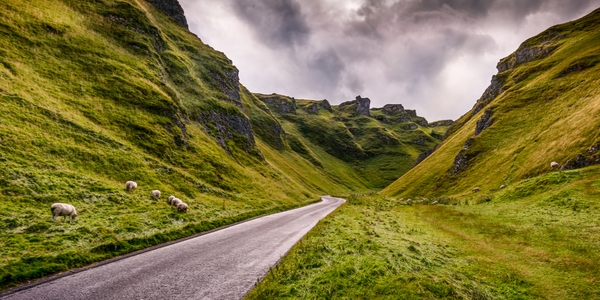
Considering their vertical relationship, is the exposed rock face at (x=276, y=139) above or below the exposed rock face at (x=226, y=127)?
above

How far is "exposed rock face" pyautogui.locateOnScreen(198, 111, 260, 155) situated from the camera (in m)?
55.7

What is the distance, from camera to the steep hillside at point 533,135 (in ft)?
114

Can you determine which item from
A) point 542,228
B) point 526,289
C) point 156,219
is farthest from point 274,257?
point 542,228

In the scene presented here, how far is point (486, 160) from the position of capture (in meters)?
54.1

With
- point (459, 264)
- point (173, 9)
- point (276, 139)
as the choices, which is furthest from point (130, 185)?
point (173, 9)

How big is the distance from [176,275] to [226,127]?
59786 mm

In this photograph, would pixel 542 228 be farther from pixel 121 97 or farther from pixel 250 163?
pixel 250 163

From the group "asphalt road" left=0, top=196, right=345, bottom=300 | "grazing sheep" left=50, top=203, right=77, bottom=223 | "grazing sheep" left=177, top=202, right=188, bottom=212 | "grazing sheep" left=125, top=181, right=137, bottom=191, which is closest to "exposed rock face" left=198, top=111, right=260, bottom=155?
"grazing sheep" left=125, top=181, right=137, bottom=191

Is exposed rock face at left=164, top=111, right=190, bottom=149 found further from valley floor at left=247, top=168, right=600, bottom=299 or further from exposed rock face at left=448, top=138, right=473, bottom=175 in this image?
exposed rock face at left=448, top=138, right=473, bottom=175

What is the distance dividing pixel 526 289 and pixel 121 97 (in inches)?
1884

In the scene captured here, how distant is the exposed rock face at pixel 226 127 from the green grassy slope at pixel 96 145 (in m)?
0.72

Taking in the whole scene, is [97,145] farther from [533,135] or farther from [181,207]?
[533,135]

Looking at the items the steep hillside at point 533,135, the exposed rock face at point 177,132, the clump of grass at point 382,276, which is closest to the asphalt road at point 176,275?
the clump of grass at point 382,276

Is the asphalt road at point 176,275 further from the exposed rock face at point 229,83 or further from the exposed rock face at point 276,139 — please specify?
the exposed rock face at point 276,139
